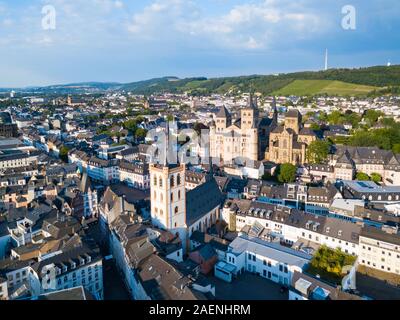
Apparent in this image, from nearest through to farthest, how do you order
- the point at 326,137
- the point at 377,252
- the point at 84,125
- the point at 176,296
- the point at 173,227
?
the point at 176,296, the point at 377,252, the point at 173,227, the point at 326,137, the point at 84,125

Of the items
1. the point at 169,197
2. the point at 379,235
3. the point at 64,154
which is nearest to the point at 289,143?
the point at 379,235

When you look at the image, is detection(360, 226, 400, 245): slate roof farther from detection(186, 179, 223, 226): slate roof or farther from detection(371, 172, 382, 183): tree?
detection(371, 172, 382, 183): tree

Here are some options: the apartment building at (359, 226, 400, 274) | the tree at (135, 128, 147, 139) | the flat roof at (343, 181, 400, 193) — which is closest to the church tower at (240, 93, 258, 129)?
the flat roof at (343, 181, 400, 193)

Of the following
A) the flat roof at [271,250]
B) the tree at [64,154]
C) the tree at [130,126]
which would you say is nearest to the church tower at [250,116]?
the flat roof at [271,250]

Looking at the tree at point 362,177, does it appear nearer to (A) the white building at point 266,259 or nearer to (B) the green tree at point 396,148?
(B) the green tree at point 396,148

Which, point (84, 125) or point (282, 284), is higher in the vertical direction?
point (84, 125)

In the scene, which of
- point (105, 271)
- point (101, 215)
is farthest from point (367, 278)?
point (101, 215)

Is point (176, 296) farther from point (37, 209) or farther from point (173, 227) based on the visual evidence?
point (37, 209)

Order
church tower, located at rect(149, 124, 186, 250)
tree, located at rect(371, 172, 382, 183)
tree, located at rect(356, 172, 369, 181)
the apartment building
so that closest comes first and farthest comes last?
1. the apartment building
2. church tower, located at rect(149, 124, 186, 250)
3. tree, located at rect(356, 172, 369, 181)
4. tree, located at rect(371, 172, 382, 183)
